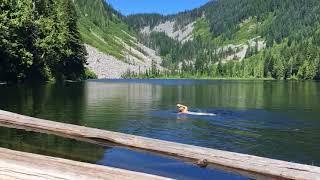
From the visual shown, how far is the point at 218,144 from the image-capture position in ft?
107

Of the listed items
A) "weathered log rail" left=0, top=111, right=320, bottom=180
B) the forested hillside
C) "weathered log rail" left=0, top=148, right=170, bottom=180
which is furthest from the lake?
the forested hillside

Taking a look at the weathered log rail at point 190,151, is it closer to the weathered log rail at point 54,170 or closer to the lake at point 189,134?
the weathered log rail at point 54,170

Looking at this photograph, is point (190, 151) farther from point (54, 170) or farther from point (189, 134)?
point (189, 134)

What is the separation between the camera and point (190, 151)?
8930 mm

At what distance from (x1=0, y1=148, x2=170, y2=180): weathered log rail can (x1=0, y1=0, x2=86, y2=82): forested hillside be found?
9568cm

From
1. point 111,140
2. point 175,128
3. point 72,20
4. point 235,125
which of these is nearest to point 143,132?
point 175,128

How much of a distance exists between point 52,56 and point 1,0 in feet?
115

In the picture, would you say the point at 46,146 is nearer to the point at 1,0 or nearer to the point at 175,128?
the point at 175,128

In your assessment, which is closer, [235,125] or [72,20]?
[235,125]

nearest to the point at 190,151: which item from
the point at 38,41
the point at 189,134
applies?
the point at 189,134

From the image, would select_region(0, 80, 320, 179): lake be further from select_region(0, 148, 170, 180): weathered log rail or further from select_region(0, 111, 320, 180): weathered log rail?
select_region(0, 148, 170, 180): weathered log rail

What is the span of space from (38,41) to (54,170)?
122976 mm

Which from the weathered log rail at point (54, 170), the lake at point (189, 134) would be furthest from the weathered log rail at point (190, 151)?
the lake at point (189, 134)

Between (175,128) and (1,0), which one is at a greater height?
(1,0)
